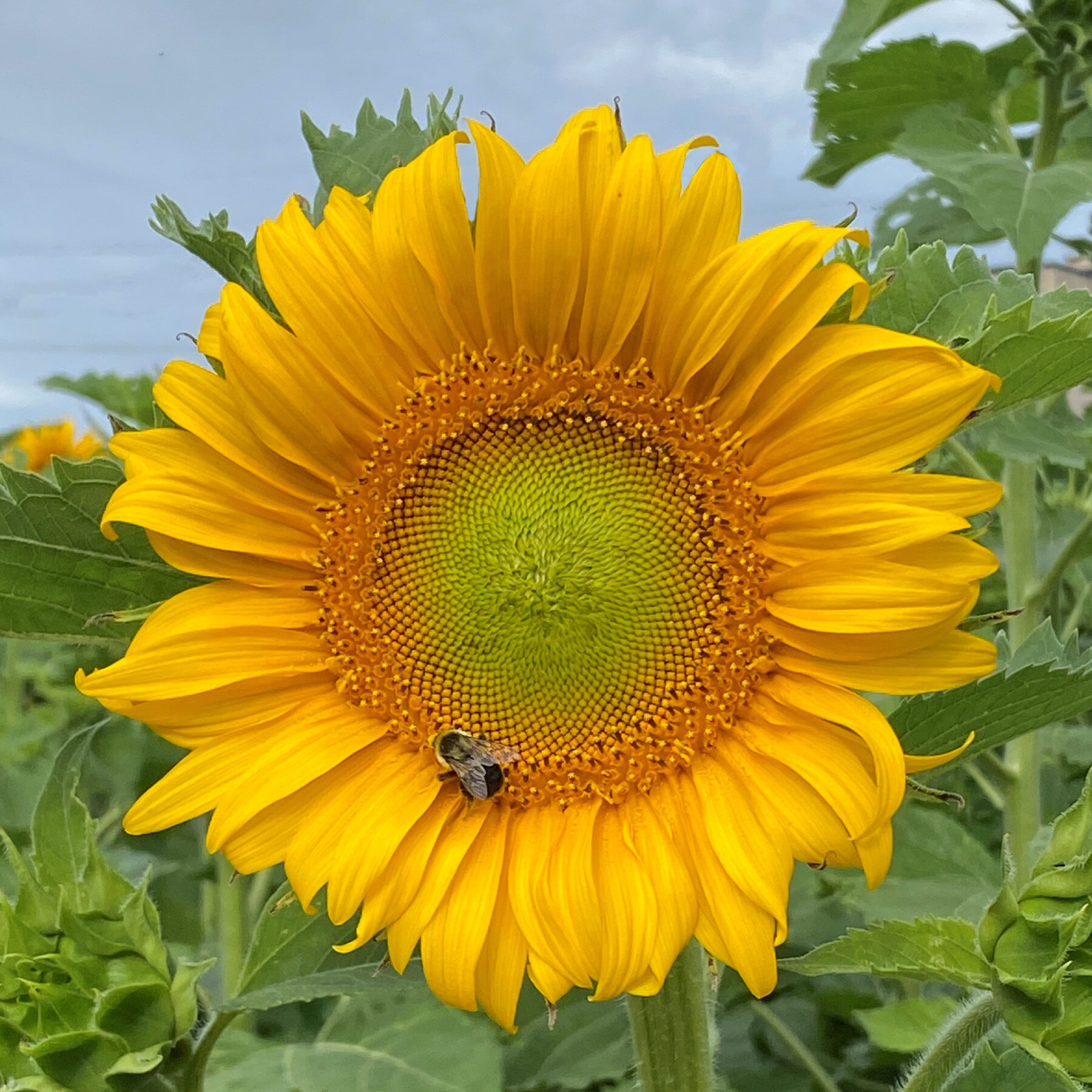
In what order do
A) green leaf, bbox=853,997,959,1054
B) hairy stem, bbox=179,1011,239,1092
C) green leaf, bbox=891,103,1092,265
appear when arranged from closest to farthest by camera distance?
hairy stem, bbox=179,1011,239,1092 → green leaf, bbox=853,997,959,1054 → green leaf, bbox=891,103,1092,265

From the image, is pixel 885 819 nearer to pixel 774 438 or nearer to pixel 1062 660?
pixel 774 438

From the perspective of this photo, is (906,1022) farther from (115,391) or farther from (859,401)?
(115,391)

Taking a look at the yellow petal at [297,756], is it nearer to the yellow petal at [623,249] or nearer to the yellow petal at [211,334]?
the yellow petal at [211,334]

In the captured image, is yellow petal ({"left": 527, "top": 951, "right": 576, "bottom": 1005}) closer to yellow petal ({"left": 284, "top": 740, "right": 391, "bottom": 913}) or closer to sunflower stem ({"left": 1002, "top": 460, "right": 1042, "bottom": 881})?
yellow petal ({"left": 284, "top": 740, "right": 391, "bottom": 913})

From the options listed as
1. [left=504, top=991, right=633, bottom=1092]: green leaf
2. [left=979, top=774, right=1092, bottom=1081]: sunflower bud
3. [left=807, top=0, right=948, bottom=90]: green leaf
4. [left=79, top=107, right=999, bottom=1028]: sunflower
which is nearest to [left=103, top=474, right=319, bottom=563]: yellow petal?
[left=79, top=107, right=999, bottom=1028]: sunflower

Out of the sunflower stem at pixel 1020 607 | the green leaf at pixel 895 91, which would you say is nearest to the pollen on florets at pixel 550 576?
the sunflower stem at pixel 1020 607

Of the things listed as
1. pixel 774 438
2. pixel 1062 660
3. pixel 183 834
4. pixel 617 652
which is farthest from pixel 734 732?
pixel 183 834
